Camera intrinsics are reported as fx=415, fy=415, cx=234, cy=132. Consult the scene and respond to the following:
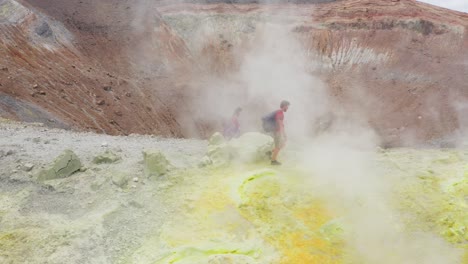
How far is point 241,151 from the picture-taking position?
837cm

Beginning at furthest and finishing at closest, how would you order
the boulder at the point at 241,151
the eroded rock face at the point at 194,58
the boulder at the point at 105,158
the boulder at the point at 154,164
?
1. the eroded rock face at the point at 194,58
2. the boulder at the point at 241,151
3. the boulder at the point at 105,158
4. the boulder at the point at 154,164

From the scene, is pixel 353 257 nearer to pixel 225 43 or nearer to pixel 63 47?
pixel 63 47

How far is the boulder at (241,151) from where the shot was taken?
27.1ft

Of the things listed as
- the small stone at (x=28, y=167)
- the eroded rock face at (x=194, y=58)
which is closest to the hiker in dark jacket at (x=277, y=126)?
the small stone at (x=28, y=167)

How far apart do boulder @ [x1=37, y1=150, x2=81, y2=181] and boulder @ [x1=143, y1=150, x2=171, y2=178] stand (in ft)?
3.97

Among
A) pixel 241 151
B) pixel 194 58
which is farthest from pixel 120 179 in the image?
pixel 194 58

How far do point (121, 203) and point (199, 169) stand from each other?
182cm

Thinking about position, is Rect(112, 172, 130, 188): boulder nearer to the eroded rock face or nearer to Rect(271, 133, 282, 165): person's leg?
Rect(271, 133, 282, 165): person's leg

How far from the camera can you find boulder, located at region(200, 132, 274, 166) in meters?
8.26

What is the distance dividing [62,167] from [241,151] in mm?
3351

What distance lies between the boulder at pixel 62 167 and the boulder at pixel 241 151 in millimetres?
2304

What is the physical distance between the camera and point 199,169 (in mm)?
7922

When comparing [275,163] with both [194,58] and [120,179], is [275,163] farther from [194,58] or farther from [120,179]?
[194,58]

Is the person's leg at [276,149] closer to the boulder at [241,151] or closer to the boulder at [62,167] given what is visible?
the boulder at [241,151]
